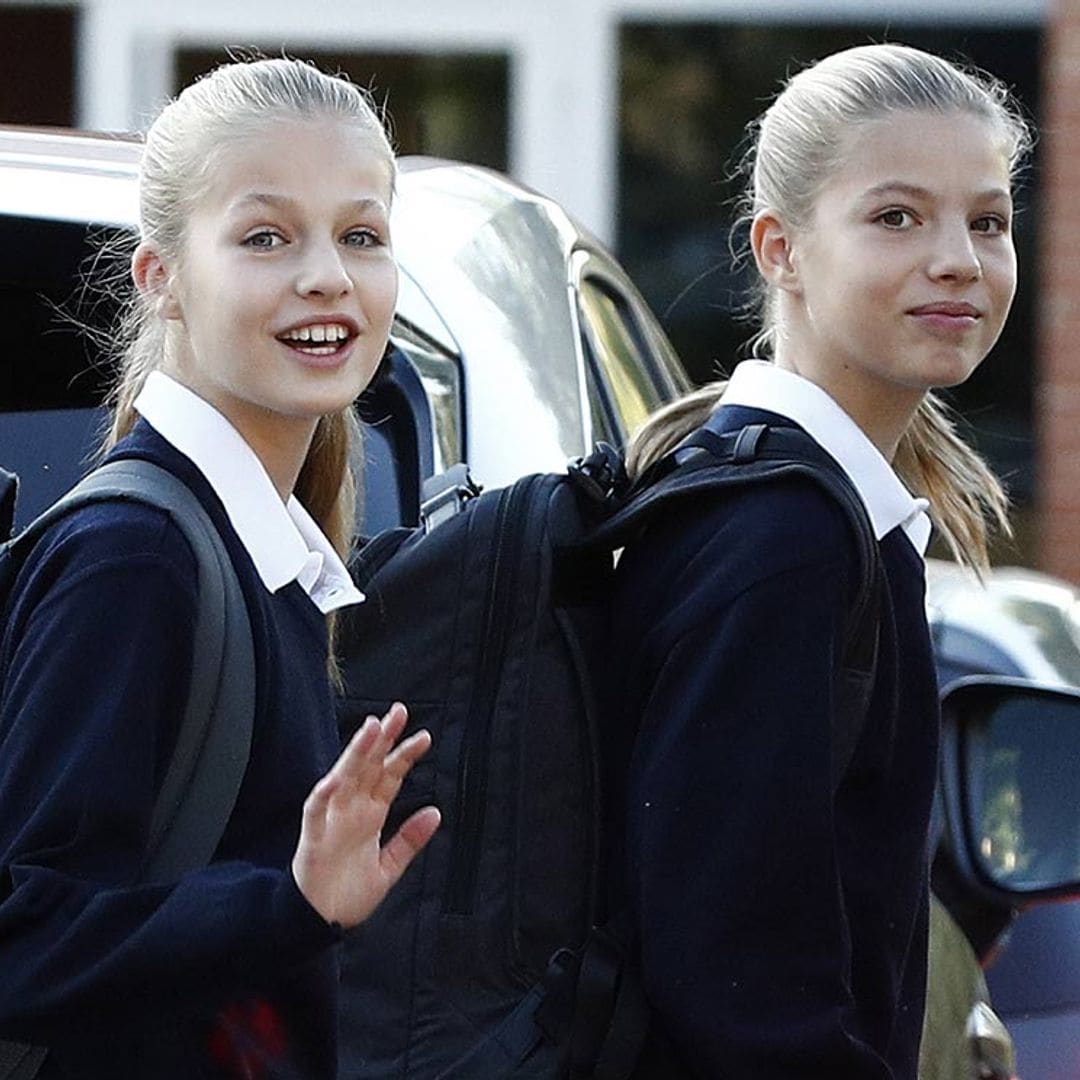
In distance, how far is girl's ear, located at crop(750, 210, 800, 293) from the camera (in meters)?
2.38

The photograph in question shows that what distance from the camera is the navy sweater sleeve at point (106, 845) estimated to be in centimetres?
178

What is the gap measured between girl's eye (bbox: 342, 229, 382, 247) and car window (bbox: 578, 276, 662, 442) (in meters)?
0.89

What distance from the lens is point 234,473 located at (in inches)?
78.7

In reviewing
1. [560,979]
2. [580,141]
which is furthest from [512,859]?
[580,141]

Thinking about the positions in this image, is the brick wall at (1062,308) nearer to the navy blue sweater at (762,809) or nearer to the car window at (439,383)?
the car window at (439,383)

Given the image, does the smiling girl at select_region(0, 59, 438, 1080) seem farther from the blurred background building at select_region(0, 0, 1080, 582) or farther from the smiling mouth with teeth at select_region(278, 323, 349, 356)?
the blurred background building at select_region(0, 0, 1080, 582)

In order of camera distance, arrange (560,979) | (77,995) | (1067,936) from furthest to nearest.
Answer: (1067,936) < (560,979) < (77,995)

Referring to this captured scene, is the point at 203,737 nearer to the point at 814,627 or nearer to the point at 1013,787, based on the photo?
the point at 814,627

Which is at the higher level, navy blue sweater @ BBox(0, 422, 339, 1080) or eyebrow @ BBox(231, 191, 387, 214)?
eyebrow @ BBox(231, 191, 387, 214)

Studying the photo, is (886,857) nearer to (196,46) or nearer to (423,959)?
(423,959)

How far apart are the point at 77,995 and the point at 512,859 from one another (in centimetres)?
46

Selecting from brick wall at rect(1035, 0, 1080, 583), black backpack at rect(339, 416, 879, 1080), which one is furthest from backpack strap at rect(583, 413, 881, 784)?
brick wall at rect(1035, 0, 1080, 583)

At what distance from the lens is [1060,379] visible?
758 centimetres

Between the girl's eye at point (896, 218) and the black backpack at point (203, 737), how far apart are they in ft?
2.37
